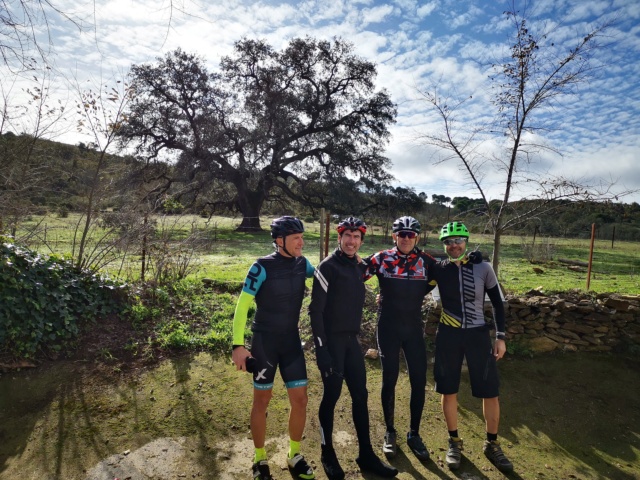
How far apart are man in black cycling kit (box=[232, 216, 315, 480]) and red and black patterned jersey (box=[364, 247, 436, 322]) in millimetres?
808

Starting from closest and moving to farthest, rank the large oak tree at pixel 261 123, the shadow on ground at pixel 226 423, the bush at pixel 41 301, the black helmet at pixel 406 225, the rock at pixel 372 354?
the shadow on ground at pixel 226 423, the black helmet at pixel 406 225, the bush at pixel 41 301, the rock at pixel 372 354, the large oak tree at pixel 261 123

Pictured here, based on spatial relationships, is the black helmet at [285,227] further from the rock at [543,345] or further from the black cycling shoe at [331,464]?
the rock at [543,345]

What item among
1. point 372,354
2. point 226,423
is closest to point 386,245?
point 372,354

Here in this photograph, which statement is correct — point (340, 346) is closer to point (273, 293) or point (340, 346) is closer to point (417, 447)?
point (273, 293)

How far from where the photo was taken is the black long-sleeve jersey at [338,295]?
313 centimetres

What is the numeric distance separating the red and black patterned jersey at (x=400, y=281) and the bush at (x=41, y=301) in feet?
14.7

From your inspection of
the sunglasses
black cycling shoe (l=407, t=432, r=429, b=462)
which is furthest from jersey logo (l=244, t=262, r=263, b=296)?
black cycling shoe (l=407, t=432, r=429, b=462)

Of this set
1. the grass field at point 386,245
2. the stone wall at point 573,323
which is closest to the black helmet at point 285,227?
the stone wall at point 573,323

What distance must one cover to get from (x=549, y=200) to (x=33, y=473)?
690 centimetres

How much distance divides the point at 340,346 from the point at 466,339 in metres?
1.20

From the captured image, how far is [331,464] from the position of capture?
305cm

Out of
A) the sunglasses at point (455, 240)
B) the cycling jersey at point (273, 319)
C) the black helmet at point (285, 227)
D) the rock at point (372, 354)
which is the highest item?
the black helmet at point (285, 227)

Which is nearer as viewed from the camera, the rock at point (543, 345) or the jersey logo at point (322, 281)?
the jersey logo at point (322, 281)

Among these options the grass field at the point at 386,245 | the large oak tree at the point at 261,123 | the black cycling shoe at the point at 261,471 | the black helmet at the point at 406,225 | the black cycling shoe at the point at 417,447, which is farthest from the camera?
the large oak tree at the point at 261,123
